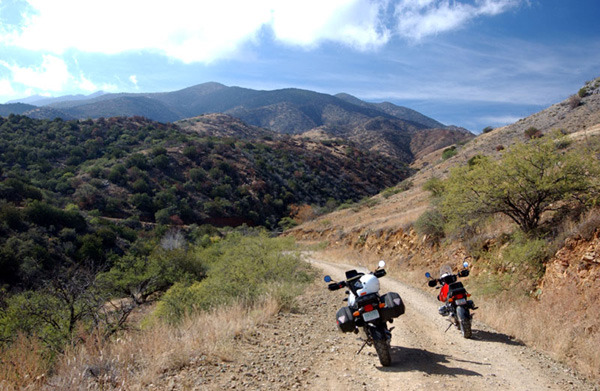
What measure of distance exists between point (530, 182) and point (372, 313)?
22.4 feet

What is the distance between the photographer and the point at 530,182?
9.10 m

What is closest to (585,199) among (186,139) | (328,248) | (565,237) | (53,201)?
(565,237)

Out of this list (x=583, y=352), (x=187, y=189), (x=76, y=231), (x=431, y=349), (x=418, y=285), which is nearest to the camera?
(x=583, y=352)

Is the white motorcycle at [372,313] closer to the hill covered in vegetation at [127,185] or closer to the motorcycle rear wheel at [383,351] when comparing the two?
the motorcycle rear wheel at [383,351]

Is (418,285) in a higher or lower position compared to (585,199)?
lower

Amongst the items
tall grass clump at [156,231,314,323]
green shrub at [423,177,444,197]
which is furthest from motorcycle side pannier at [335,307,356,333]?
green shrub at [423,177,444,197]

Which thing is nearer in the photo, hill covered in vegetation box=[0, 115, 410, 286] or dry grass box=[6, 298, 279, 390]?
dry grass box=[6, 298, 279, 390]

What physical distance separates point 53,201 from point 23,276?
57.8 feet

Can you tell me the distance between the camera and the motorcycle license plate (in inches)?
195

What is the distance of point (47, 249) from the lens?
2622cm

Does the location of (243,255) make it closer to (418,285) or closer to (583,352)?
(418,285)

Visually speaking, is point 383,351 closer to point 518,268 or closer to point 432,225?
point 518,268

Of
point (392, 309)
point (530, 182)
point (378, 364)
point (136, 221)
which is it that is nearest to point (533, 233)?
point (530, 182)

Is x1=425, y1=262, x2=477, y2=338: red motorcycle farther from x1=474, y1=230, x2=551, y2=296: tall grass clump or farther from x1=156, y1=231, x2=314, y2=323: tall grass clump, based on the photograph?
x1=156, y1=231, x2=314, y2=323: tall grass clump
